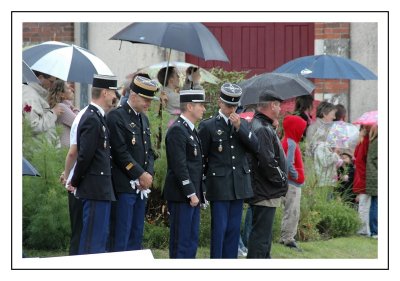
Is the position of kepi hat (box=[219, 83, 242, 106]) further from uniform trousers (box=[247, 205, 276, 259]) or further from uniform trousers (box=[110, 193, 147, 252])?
uniform trousers (box=[110, 193, 147, 252])

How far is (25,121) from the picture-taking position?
31.7ft

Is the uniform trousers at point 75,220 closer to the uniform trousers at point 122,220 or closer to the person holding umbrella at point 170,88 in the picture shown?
the uniform trousers at point 122,220

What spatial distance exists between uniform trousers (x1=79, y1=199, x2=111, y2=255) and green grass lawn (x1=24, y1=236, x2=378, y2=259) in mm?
1409

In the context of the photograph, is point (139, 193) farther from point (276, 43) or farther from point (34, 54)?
point (276, 43)

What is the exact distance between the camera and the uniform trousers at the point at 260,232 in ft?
29.6

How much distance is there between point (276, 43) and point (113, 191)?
8.25 meters

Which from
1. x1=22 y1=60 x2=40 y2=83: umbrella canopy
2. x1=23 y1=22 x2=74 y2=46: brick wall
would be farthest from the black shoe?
x1=23 y1=22 x2=74 y2=46: brick wall

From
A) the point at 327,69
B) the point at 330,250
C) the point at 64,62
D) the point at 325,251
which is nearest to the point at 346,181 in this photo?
the point at 327,69

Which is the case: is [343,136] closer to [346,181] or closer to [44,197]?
[346,181]

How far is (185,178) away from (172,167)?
175mm

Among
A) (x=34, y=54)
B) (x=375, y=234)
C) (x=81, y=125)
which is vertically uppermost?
(x=34, y=54)

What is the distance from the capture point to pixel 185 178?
8.59m

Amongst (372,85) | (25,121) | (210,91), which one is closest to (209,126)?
(25,121)

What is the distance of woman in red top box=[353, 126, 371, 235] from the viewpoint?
11.9 metres
